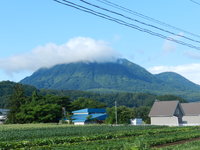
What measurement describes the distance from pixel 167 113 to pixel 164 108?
205 cm

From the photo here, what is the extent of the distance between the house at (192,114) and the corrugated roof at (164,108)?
6.01 m

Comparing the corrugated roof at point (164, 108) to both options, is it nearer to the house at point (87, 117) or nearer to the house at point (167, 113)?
the house at point (167, 113)

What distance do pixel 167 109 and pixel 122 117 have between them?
16.6 meters

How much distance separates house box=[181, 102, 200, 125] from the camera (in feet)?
254

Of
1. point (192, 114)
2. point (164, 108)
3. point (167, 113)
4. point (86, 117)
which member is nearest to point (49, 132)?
point (167, 113)

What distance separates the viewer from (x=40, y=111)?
330ft

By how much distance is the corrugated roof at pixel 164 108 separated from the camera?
75863mm

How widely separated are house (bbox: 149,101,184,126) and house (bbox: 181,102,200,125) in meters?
2.48

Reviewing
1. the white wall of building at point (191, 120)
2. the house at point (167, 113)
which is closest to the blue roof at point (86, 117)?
the house at point (167, 113)

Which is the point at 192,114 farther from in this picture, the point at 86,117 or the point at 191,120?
the point at 86,117

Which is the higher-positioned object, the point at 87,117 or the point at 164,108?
the point at 164,108

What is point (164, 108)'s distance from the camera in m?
77.8

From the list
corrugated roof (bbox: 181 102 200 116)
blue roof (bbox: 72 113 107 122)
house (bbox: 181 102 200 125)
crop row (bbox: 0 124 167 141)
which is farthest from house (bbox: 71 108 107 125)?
crop row (bbox: 0 124 167 141)

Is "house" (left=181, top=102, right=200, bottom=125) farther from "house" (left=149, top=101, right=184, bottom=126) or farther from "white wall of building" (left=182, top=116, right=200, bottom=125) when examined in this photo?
"house" (left=149, top=101, right=184, bottom=126)
